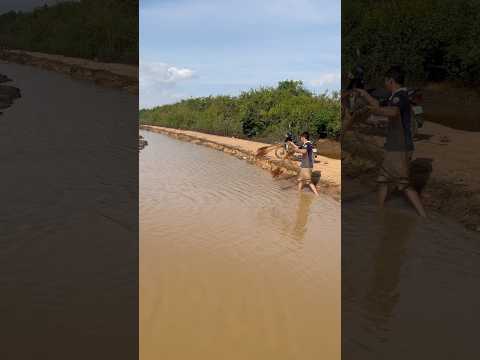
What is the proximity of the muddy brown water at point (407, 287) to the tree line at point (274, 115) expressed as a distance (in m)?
10.6

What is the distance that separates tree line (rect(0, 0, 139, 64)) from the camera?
57.1 ft

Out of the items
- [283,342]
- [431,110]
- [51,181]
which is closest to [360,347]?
[283,342]

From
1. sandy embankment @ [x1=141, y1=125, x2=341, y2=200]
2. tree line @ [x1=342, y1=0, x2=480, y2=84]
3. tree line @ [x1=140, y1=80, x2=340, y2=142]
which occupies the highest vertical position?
tree line @ [x1=342, y1=0, x2=480, y2=84]

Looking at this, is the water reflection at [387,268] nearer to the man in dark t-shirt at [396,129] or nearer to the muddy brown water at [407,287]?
the muddy brown water at [407,287]

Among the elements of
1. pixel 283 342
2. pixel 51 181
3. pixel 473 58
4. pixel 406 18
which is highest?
pixel 406 18

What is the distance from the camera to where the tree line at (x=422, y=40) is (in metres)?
14.5

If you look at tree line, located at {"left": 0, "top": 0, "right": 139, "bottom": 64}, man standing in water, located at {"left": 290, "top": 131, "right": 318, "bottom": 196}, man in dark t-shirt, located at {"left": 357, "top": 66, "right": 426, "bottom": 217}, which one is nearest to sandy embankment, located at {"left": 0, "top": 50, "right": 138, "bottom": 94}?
tree line, located at {"left": 0, "top": 0, "right": 139, "bottom": 64}

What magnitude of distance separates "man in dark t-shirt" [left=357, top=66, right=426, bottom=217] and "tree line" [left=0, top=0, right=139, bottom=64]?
1268 cm

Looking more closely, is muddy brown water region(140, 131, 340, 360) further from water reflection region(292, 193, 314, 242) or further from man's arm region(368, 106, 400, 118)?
man's arm region(368, 106, 400, 118)

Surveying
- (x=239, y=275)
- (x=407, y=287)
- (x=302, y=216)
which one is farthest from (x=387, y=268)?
(x=302, y=216)

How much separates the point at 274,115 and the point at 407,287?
51.6ft

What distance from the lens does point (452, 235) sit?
6137 millimetres

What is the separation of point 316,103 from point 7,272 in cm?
1615

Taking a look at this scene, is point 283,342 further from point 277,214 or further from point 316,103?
point 316,103
